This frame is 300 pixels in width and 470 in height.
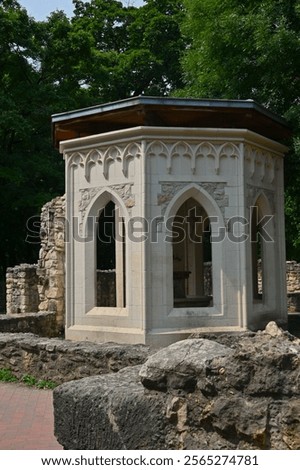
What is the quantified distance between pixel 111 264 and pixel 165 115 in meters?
19.6

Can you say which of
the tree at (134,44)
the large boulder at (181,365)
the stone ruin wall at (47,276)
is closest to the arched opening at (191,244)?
the stone ruin wall at (47,276)

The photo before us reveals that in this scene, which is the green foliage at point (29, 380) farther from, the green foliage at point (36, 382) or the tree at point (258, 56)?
the tree at point (258, 56)

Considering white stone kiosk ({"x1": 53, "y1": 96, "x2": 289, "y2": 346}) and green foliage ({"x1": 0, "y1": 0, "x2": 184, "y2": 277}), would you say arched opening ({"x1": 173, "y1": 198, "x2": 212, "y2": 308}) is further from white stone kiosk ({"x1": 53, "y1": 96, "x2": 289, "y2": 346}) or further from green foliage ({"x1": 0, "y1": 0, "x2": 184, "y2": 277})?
green foliage ({"x1": 0, "y1": 0, "x2": 184, "y2": 277})

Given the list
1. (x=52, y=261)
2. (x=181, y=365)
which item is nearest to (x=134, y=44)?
(x=52, y=261)

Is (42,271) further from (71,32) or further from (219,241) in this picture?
(71,32)

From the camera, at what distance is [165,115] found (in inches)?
398

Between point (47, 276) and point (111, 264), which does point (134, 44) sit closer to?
point (111, 264)

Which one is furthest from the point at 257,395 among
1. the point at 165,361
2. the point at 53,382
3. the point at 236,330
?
the point at 236,330

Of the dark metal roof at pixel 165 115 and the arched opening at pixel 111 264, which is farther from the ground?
the dark metal roof at pixel 165 115

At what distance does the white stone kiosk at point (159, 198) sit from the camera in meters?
10.0

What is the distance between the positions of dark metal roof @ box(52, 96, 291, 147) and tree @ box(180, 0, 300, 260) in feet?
6.28

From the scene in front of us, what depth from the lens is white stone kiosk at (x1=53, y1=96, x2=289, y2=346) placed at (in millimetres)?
10016

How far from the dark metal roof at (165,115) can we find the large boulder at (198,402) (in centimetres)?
636

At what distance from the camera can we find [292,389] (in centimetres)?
348
